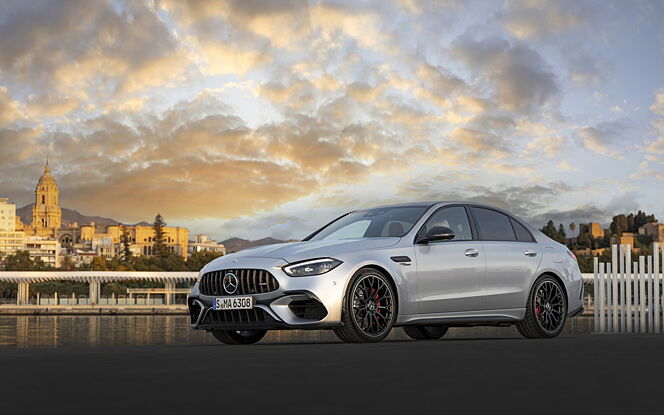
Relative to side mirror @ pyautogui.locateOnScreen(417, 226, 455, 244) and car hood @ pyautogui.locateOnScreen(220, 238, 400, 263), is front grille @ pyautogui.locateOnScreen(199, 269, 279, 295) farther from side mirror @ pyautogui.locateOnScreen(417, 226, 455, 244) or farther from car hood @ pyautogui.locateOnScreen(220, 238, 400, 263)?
side mirror @ pyautogui.locateOnScreen(417, 226, 455, 244)

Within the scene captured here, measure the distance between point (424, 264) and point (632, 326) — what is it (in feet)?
21.2

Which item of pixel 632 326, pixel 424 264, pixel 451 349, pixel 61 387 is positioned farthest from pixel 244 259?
pixel 632 326

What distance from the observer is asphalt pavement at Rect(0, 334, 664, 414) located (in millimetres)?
5078

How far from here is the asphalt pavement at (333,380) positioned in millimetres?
5078

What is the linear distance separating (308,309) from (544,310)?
3862 millimetres

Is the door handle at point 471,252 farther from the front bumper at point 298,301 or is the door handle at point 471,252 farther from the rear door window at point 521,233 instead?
the front bumper at point 298,301

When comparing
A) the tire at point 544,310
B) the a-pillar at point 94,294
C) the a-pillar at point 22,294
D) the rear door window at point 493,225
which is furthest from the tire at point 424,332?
the a-pillar at point 22,294

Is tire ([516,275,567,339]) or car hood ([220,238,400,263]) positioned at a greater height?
car hood ([220,238,400,263])

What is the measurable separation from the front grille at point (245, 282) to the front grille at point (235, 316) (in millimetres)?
211

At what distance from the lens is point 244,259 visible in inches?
428

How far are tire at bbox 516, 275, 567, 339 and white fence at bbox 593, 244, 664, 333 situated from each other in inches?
120

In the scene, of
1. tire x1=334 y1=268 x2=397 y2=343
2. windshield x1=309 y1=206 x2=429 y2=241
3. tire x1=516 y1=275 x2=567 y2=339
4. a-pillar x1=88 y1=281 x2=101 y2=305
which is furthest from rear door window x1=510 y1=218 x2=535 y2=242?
a-pillar x1=88 y1=281 x2=101 y2=305

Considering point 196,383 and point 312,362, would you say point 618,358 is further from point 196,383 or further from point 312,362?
point 196,383

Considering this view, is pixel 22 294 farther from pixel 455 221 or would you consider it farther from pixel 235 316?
pixel 235 316
